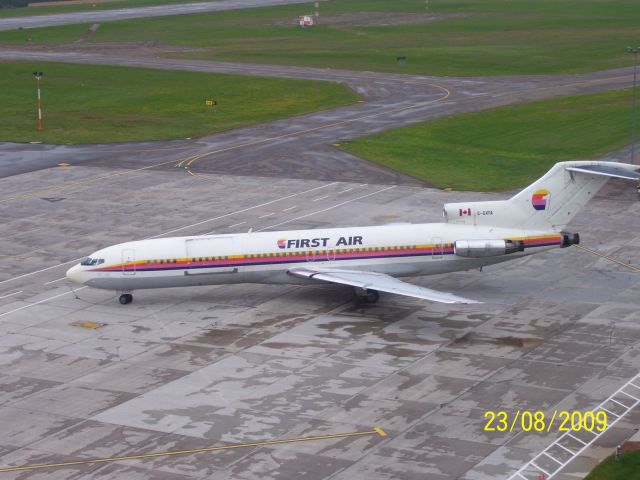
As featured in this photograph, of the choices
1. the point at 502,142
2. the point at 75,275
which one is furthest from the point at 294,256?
the point at 502,142

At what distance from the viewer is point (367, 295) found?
5638 cm

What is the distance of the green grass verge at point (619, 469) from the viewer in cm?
3656

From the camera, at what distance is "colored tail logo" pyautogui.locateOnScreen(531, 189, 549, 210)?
57312mm

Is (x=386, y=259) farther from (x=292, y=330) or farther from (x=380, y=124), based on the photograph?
(x=380, y=124)

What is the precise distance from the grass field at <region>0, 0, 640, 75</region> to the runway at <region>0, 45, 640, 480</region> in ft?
197

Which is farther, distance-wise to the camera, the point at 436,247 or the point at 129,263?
the point at 129,263

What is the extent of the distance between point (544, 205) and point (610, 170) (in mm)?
3756

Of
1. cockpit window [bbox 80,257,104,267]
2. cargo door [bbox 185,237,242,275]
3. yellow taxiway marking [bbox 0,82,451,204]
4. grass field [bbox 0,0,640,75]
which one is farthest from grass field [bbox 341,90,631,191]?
cockpit window [bbox 80,257,104,267]

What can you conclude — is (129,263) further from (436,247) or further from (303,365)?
(436,247)

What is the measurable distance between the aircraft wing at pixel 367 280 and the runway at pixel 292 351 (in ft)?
5.05

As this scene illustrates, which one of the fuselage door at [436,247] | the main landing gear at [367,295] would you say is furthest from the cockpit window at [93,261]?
the fuselage door at [436,247]

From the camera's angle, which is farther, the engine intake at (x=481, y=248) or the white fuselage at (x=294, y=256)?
the white fuselage at (x=294, y=256)

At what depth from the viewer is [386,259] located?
56.9 meters

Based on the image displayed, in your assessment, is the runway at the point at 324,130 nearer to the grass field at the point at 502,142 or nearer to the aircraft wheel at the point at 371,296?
the grass field at the point at 502,142
